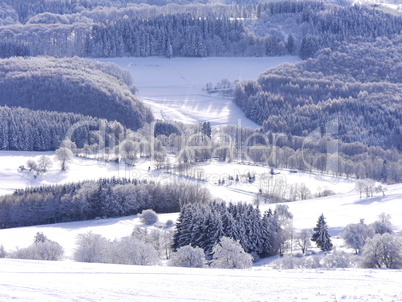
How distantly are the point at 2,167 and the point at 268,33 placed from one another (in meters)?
112

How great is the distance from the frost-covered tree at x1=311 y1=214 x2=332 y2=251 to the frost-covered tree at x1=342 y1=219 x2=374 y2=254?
144 cm

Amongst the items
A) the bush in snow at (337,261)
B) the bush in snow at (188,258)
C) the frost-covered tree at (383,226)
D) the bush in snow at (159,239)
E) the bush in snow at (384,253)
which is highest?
the bush in snow at (384,253)

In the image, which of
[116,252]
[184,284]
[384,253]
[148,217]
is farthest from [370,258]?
[148,217]

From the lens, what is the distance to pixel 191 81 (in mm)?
151125

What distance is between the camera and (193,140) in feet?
317

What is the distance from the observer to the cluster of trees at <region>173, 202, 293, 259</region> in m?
47.2

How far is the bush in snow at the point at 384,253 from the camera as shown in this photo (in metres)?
37.8

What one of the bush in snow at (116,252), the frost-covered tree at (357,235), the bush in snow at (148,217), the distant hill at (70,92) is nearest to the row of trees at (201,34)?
the distant hill at (70,92)

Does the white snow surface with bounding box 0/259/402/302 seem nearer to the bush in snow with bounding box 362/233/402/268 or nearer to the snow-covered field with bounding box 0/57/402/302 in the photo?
the snow-covered field with bounding box 0/57/402/302

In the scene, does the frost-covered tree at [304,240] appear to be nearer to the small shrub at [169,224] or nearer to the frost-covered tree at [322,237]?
the frost-covered tree at [322,237]

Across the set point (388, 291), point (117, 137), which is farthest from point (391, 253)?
point (117, 137)

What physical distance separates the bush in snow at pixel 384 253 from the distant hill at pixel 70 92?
272 feet

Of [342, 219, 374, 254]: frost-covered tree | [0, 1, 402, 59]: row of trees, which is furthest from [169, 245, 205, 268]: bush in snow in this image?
[0, 1, 402, 59]: row of trees

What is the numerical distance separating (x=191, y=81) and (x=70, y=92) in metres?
37.5
